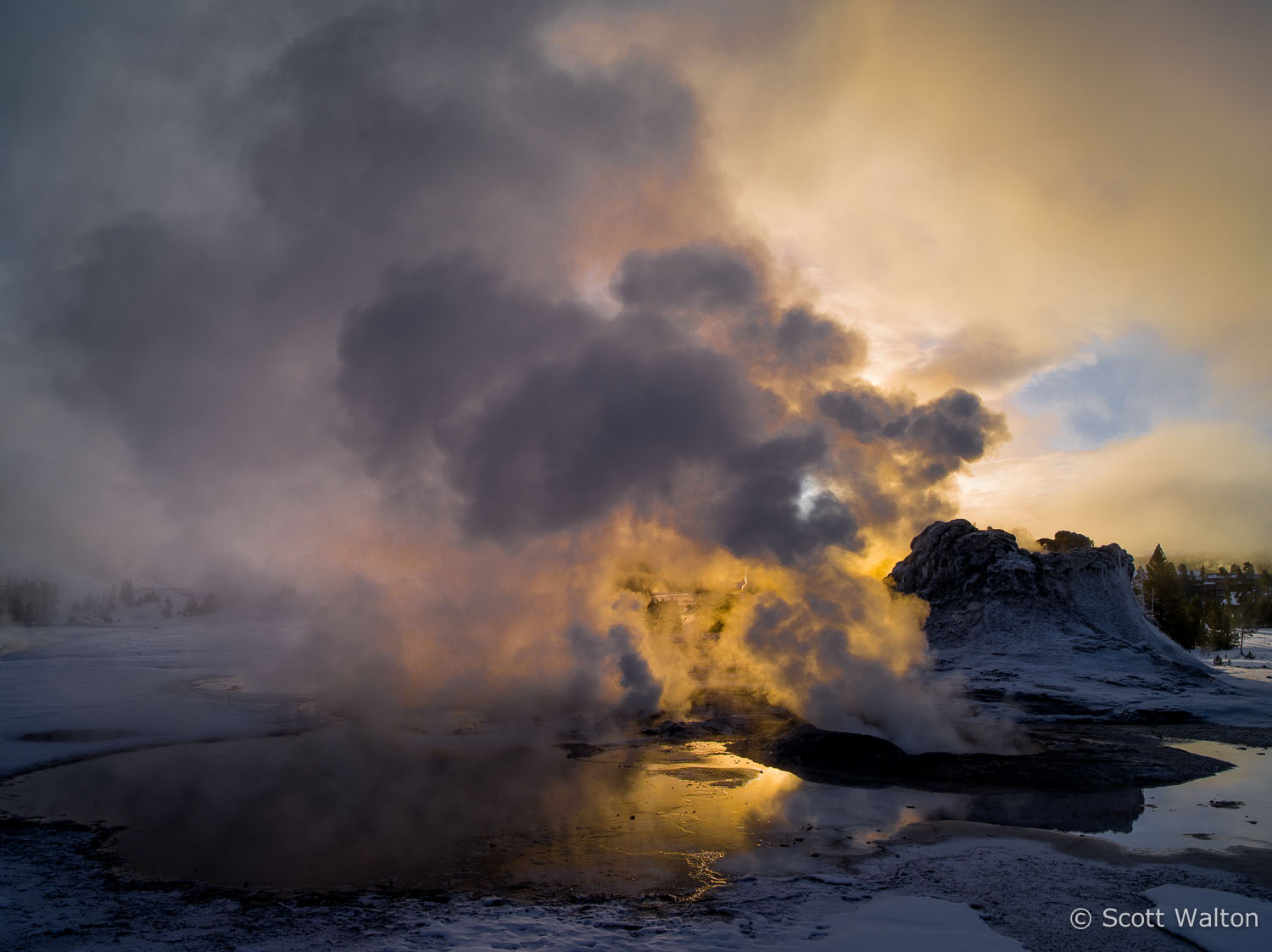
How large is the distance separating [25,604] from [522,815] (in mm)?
97425

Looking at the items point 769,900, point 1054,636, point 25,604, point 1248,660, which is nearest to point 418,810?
point 769,900

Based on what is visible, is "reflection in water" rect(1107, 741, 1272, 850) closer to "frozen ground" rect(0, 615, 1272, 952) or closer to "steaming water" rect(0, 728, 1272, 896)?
"steaming water" rect(0, 728, 1272, 896)

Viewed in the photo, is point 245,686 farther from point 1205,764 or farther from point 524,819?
point 1205,764

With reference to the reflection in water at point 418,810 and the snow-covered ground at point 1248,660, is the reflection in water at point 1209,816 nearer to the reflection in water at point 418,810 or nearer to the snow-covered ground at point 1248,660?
the reflection in water at point 418,810

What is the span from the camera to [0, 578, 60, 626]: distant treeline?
7869 centimetres

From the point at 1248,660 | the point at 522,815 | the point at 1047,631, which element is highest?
the point at 1047,631

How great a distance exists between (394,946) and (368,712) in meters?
16.7

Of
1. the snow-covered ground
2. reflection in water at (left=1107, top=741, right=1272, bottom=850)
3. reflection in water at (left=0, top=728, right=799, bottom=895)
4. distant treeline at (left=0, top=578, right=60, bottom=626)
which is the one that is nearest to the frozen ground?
reflection in water at (left=1107, top=741, right=1272, bottom=850)

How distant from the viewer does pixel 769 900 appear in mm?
8453

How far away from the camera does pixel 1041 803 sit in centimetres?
1282

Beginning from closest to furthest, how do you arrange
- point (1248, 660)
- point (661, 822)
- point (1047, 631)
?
point (661, 822) < point (1047, 631) < point (1248, 660)

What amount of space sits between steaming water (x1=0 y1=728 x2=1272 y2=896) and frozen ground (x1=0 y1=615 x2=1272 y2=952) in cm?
19

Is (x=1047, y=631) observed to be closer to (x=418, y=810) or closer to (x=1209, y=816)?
(x=1209, y=816)

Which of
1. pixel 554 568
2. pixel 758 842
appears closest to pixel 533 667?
pixel 554 568
